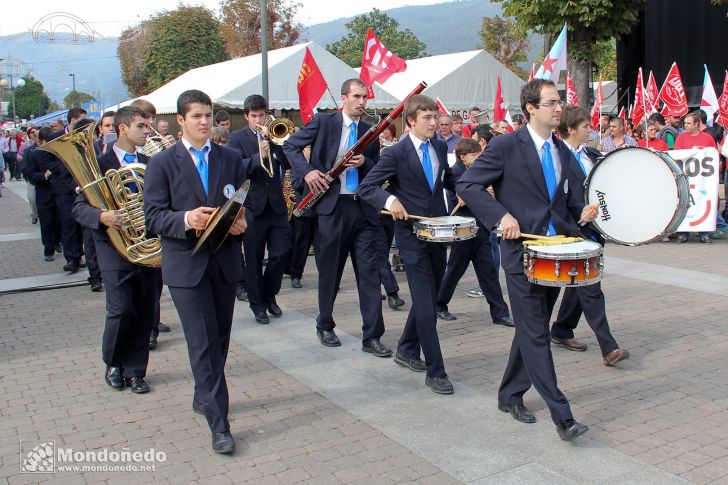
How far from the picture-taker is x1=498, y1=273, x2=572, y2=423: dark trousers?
460 centimetres

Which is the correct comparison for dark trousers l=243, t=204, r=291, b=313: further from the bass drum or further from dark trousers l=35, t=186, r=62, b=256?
dark trousers l=35, t=186, r=62, b=256

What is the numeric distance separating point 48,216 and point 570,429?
9.10m

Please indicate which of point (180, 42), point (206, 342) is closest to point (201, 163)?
point (206, 342)

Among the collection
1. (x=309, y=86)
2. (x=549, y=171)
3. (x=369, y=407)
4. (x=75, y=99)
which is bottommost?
(x=369, y=407)

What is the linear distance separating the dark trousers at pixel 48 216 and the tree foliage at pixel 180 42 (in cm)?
3239

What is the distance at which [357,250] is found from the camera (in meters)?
6.57

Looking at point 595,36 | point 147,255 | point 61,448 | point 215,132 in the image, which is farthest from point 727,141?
point 61,448

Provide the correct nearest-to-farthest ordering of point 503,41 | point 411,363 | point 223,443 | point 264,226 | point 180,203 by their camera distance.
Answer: point 223,443 → point 180,203 → point 411,363 → point 264,226 → point 503,41

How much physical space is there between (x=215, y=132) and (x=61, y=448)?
4808 mm

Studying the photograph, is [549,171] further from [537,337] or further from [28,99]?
[28,99]

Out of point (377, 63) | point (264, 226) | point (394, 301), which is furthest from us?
point (377, 63)

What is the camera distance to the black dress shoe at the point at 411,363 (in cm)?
601

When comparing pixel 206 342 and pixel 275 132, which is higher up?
pixel 275 132

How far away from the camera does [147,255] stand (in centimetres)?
550
